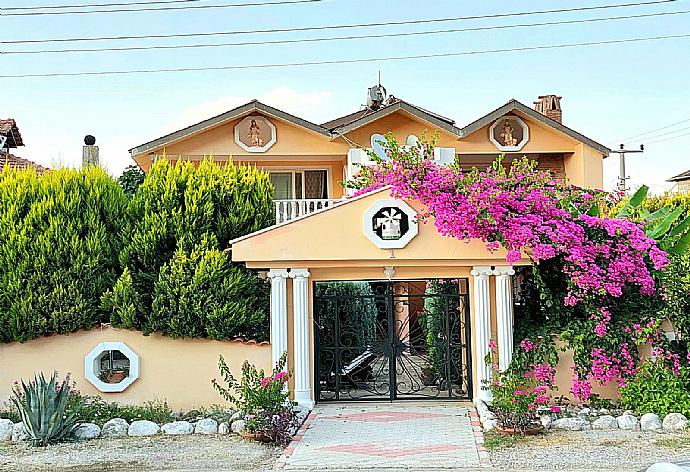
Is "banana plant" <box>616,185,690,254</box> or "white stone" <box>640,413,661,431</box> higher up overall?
"banana plant" <box>616,185,690,254</box>

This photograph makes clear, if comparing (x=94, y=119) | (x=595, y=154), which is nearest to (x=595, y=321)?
(x=595, y=154)

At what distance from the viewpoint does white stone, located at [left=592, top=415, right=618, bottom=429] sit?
12.4 metres

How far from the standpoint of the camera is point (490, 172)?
13891 millimetres

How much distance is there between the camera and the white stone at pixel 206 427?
1235 centimetres

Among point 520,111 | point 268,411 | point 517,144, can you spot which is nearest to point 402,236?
point 268,411

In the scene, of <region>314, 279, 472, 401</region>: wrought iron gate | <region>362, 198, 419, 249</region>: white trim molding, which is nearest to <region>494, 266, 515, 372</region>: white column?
<region>314, 279, 472, 401</region>: wrought iron gate

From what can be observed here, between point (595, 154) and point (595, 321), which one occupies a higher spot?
point (595, 154)

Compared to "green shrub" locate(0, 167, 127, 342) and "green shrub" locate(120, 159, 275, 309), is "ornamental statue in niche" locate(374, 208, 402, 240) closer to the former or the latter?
"green shrub" locate(120, 159, 275, 309)

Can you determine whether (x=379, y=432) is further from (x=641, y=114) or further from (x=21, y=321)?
(x=641, y=114)

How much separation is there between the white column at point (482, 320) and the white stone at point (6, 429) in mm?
6977

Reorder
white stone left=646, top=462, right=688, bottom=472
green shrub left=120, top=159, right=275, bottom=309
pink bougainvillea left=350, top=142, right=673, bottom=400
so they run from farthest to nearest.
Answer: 1. green shrub left=120, top=159, right=275, bottom=309
2. pink bougainvillea left=350, top=142, right=673, bottom=400
3. white stone left=646, top=462, right=688, bottom=472

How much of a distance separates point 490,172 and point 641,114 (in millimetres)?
8348

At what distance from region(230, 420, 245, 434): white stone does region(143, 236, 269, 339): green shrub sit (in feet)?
6.31

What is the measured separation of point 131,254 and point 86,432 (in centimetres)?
326
